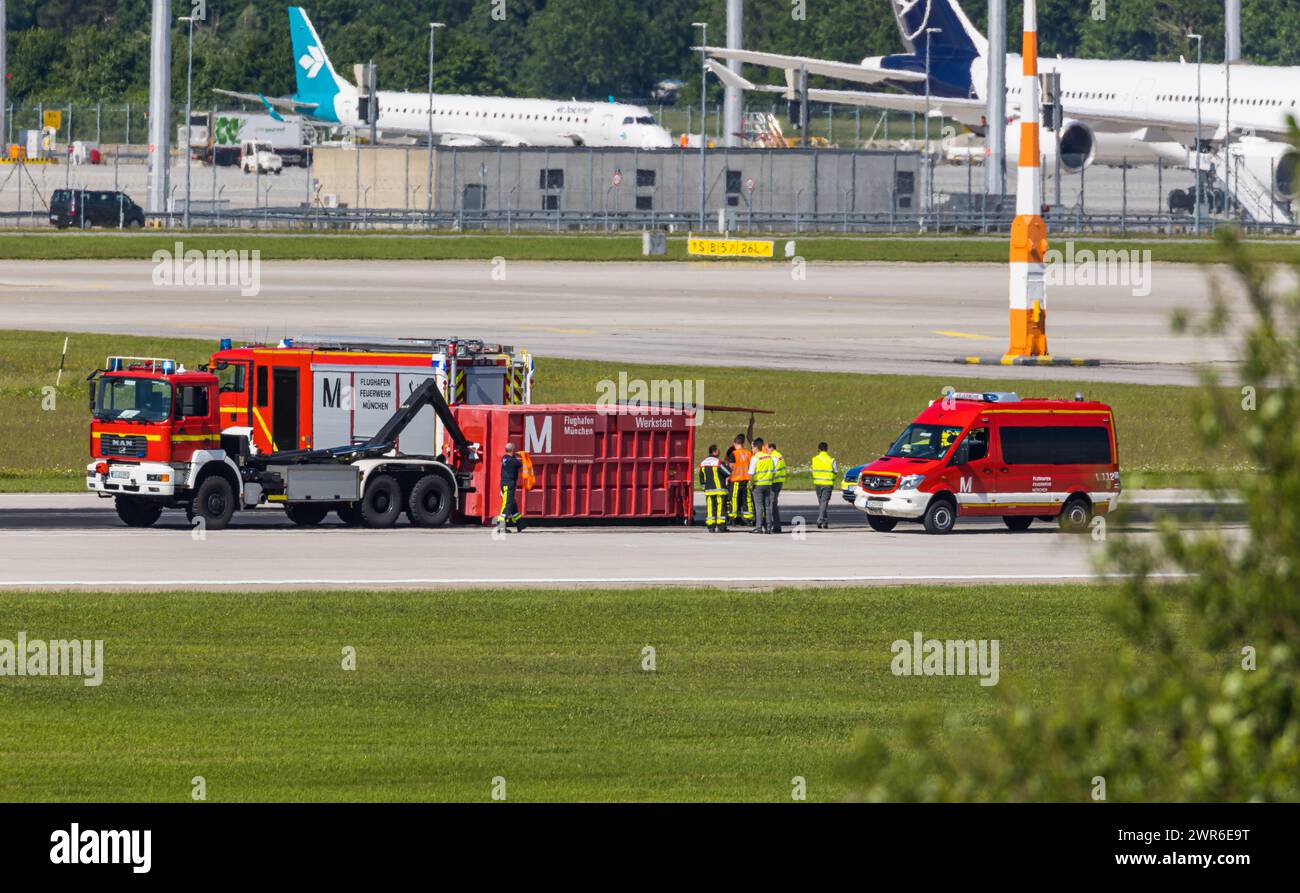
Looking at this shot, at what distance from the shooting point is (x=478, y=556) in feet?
112

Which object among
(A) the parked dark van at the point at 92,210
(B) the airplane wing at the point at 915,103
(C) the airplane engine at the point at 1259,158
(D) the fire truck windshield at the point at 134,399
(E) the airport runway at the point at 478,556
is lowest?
(E) the airport runway at the point at 478,556

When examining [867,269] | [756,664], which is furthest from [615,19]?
[756,664]

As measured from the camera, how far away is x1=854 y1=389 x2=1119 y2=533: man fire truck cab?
39.1 metres

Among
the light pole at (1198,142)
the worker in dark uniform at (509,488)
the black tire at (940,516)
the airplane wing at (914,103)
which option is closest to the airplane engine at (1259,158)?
the light pole at (1198,142)

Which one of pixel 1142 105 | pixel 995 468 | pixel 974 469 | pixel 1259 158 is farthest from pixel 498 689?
pixel 1142 105

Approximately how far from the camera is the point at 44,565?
3139cm

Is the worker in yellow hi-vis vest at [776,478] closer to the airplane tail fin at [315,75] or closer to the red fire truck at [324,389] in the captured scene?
the red fire truck at [324,389]

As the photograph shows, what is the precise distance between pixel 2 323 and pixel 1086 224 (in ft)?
208

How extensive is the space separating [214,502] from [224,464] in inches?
27.7

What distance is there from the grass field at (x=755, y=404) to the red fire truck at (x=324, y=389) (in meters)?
7.57

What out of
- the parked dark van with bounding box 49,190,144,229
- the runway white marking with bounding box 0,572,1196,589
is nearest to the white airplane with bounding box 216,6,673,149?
the parked dark van with bounding box 49,190,144,229

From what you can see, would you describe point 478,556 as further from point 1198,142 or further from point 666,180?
point 666,180

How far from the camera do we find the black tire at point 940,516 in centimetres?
3925
